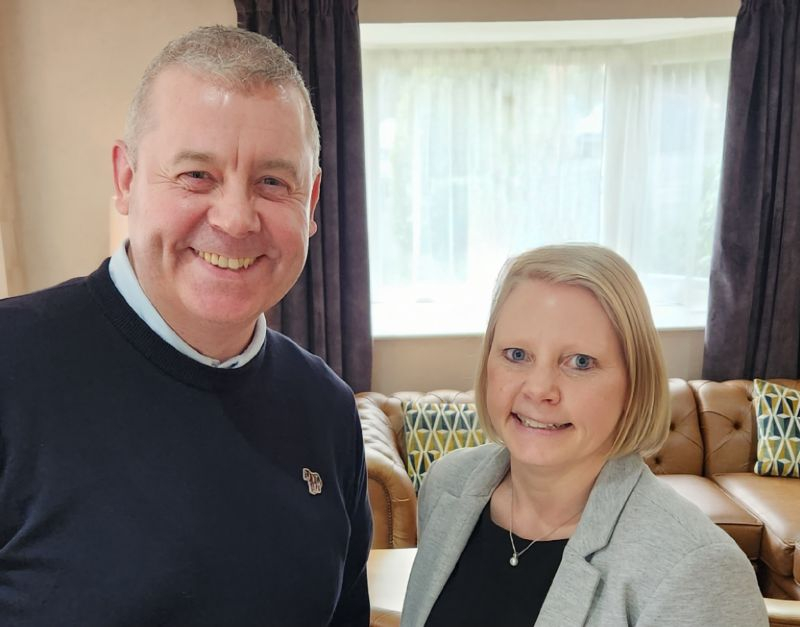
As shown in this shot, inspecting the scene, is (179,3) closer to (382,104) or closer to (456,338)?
(382,104)

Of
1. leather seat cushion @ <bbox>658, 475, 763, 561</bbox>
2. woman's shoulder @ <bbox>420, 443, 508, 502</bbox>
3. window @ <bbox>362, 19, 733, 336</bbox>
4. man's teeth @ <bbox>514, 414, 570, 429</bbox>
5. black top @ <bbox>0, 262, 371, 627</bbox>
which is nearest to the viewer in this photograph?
black top @ <bbox>0, 262, 371, 627</bbox>

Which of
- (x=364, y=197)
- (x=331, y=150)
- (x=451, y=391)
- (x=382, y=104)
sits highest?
(x=382, y=104)

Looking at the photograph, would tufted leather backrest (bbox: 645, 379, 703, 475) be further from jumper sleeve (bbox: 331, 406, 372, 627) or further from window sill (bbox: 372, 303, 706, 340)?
jumper sleeve (bbox: 331, 406, 372, 627)

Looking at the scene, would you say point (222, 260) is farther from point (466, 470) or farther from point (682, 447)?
point (682, 447)

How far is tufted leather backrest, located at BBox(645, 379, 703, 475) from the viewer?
11.0 ft

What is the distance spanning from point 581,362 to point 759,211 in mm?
3028

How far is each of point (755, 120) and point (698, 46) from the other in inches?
24.0

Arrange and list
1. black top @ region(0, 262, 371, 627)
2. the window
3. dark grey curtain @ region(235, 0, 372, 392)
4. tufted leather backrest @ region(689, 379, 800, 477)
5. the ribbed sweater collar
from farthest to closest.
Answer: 1. the window
2. tufted leather backrest @ region(689, 379, 800, 477)
3. dark grey curtain @ region(235, 0, 372, 392)
4. the ribbed sweater collar
5. black top @ region(0, 262, 371, 627)

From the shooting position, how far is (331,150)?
3.22m

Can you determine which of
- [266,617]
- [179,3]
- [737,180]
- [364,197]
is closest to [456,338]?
[364,197]

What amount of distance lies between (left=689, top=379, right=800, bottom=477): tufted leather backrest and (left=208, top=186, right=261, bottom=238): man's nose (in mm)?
3174

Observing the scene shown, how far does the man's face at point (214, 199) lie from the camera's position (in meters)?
0.88

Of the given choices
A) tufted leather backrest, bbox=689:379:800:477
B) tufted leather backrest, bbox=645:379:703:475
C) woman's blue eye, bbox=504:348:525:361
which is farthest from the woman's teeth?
tufted leather backrest, bbox=689:379:800:477

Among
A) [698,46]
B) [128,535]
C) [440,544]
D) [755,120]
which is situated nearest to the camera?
[128,535]
